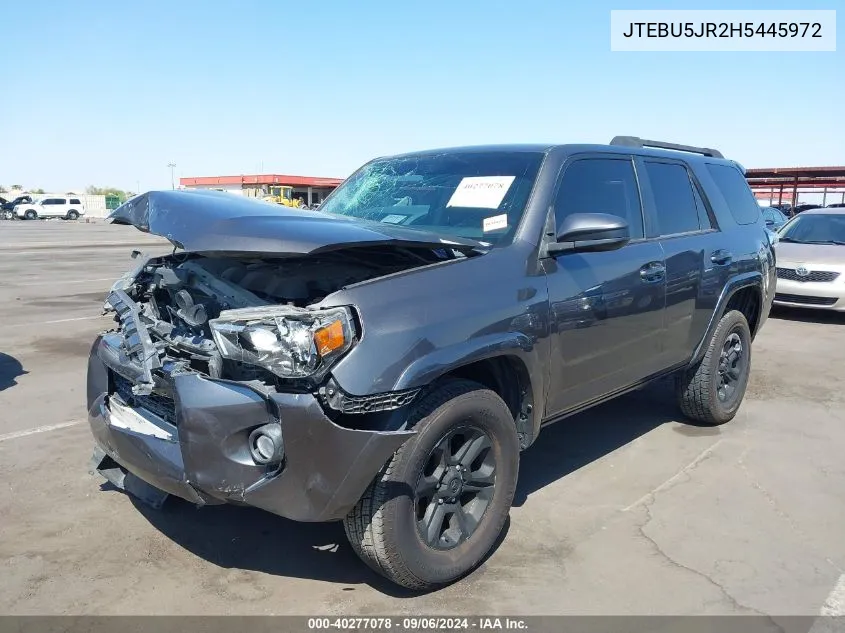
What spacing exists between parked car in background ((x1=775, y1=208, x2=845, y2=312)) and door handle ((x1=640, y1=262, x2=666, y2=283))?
686 cm

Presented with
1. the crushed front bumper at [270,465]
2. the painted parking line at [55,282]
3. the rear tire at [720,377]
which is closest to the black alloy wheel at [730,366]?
the rear tire at [720,377]

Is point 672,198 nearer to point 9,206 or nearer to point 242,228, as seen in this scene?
point 242,228

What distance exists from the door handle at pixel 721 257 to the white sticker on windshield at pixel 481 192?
76.2 inches

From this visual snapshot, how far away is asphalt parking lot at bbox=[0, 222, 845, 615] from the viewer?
119 inches

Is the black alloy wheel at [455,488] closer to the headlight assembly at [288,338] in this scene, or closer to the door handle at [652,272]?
the headlight assembly at [288,338]

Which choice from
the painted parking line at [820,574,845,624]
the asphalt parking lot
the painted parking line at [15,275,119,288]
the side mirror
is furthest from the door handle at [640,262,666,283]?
Answer: the painted parking line at [15,275,119,288]

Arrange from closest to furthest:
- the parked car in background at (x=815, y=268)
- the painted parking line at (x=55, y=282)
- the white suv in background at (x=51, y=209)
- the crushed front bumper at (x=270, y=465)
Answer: the crushed front bumper at (x=270, y=465) < the parked car in background at (x=815, y=268) < the painted parking line at (x=55, y=282) < the white suv in background at (x=51, y=209)

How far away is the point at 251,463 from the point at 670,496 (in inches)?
104

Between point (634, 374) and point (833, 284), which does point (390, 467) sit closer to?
point (634, 374)

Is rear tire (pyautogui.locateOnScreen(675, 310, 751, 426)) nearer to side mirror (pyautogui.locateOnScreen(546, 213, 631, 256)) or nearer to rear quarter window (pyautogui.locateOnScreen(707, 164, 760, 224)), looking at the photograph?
rear quarter window (pyautogui.locateOnScreen(707, 164, 760, 224))

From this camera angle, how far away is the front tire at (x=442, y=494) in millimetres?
2768

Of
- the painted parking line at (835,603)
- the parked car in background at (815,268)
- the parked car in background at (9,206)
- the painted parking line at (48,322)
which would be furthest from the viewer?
the parked car in background at (9,206)

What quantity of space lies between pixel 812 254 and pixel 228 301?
9.61 meters

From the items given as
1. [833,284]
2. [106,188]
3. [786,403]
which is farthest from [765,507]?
[106,188]
